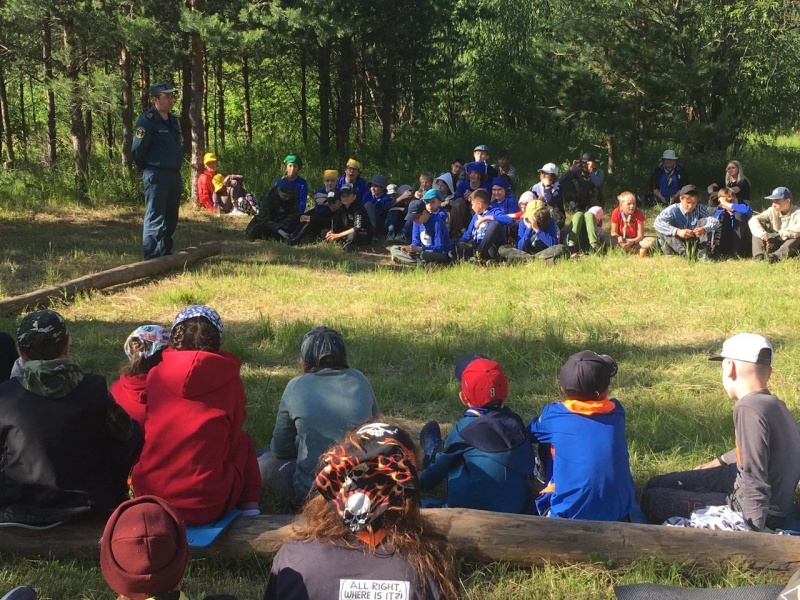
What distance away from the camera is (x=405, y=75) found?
1973cm

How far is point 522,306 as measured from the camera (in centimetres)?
854

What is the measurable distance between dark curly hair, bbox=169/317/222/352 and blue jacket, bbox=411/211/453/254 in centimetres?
775

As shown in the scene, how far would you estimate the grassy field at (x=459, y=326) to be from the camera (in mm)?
3668

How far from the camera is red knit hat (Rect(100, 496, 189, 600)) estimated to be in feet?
7.00

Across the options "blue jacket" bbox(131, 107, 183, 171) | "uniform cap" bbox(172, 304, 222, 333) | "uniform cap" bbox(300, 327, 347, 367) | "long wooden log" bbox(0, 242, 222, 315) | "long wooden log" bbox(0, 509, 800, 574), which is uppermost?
"blue jacket" bbox(131, 107, 183, 171)

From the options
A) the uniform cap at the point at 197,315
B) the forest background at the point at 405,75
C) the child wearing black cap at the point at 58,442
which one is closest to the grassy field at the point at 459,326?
the child wearing black cap at the point at 58,442

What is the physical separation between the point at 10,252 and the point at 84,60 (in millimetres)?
4636

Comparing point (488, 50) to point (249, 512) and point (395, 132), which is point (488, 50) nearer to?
point (395, 132)

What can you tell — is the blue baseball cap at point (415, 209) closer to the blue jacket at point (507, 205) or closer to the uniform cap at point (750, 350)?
the blue jacket at point (507, 205)

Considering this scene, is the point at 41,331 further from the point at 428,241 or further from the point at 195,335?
the point at 428,241

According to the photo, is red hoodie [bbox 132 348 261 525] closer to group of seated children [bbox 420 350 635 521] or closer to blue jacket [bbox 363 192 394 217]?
group of seated children [bbox 420 350 635 521]

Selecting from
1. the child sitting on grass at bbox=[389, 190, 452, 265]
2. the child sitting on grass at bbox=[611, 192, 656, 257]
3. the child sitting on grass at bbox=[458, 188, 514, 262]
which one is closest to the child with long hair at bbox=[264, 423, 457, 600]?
the child sitting on grass at bbox=[389, 190, 452, 265]

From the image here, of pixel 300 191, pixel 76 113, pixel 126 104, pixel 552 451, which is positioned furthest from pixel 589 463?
pixel 126 104

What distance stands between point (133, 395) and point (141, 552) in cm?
224
